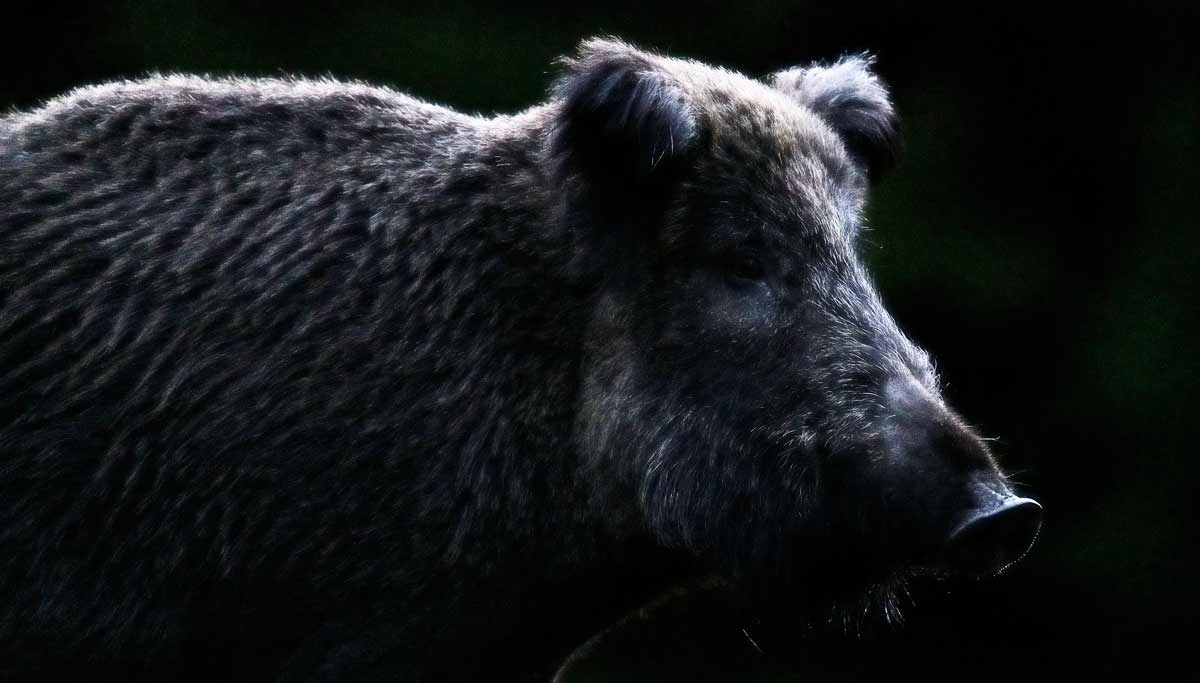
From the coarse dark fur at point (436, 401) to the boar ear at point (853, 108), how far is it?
46cm

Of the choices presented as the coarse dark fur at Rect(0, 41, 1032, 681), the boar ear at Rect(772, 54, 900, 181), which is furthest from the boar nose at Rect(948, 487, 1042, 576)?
the boar ear at Rect(772, 54, 900, 181)

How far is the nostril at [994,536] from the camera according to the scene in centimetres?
332

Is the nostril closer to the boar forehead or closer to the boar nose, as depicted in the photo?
the boar nose

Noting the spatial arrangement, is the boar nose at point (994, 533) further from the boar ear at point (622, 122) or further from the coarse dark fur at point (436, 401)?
the boar ear at point (622, 122)

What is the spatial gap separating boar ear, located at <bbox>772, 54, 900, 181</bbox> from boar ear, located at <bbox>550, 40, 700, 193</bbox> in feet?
1.89

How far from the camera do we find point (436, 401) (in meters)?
3.75

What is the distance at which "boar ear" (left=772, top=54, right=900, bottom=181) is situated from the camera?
432 centimetres

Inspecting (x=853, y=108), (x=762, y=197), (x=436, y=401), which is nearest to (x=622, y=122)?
(x=762, y=197)

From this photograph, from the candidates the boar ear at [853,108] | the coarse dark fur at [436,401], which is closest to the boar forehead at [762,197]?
the coarse dark fur at [436,401]

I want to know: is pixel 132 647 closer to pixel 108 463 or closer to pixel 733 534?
pixel 108 463

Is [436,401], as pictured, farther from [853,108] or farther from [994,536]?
[853,108]

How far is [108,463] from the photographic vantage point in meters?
3.72

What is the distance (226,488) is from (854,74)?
2.03m

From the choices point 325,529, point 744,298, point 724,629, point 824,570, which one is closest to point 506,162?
point 744,298
